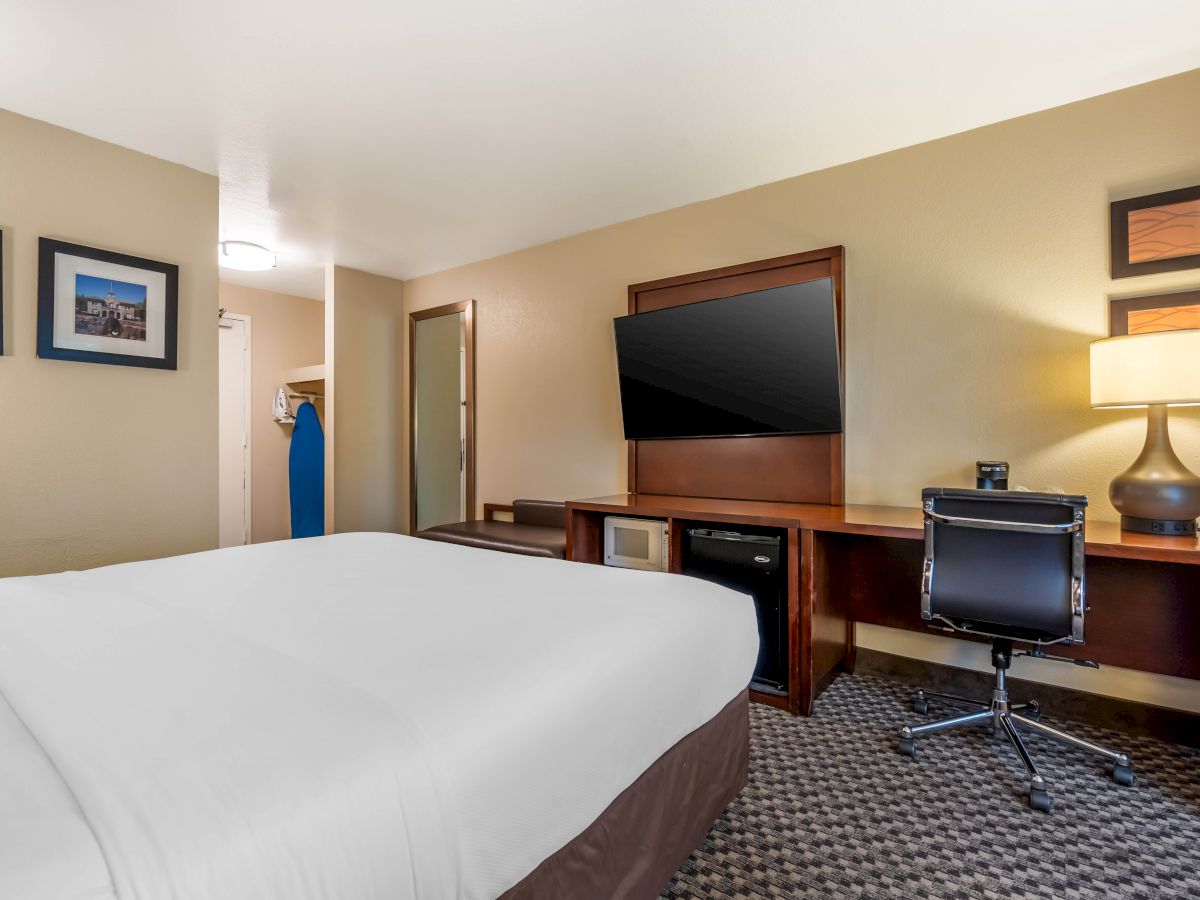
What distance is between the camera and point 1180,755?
7.26 ft

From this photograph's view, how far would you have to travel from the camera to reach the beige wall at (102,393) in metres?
2.69

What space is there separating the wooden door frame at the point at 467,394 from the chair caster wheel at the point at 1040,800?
3837 millimetres

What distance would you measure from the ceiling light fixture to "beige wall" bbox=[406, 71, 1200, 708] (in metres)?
2.79

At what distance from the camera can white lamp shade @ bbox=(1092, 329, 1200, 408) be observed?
197cm

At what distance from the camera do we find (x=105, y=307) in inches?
115

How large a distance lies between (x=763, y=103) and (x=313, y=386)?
4.71 metres

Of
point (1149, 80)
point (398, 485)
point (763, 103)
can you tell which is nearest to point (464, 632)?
point (763, 103)

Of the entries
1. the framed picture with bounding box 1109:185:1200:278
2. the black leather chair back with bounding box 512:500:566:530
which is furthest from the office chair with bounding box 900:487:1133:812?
the black leather chair back with bounding box 512:500:566:530

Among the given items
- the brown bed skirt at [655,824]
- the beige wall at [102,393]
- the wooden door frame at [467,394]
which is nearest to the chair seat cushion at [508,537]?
the wooden door frame at [467,394]

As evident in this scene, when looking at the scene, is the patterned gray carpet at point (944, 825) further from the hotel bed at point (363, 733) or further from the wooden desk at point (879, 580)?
the wooden desk at point (879, 580)

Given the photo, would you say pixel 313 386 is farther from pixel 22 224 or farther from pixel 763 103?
pixel 763 103

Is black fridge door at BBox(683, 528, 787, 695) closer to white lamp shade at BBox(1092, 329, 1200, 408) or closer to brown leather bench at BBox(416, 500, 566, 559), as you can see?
brown leather bench at BBox(416, 500, 566, 559)

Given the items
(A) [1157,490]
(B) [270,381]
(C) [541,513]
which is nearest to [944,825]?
(A) [1157,490]

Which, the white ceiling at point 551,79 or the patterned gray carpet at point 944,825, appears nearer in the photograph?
the patterned gray carpet at point 944,825
